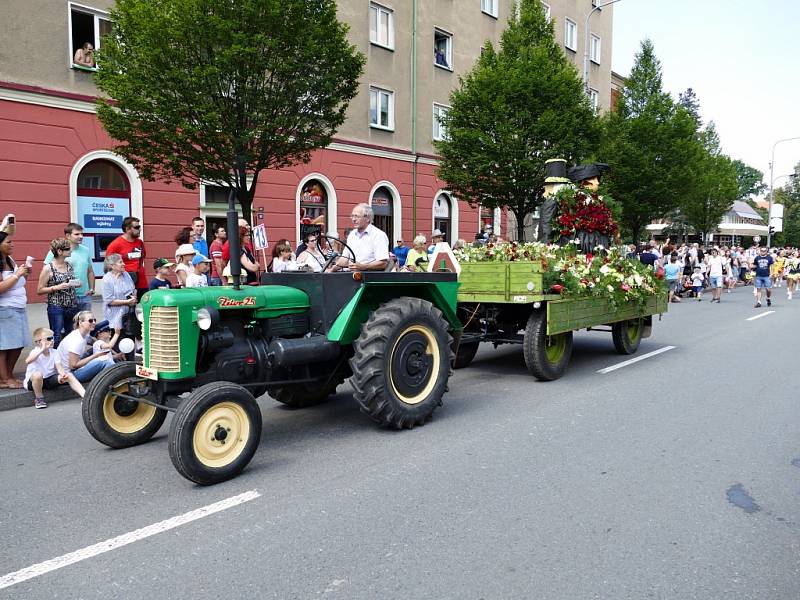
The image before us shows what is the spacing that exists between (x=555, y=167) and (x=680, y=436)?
5533mm

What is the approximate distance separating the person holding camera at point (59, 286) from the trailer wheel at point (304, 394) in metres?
3.35

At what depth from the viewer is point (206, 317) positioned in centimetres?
464

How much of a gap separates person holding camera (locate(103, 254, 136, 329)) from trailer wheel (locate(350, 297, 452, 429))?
4247mm

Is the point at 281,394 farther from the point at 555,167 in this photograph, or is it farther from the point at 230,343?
the point at 555,167

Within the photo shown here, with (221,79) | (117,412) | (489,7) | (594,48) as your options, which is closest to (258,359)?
(117,412)

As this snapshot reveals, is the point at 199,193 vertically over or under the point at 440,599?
over

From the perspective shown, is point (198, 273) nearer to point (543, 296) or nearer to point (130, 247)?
point (130, 247)

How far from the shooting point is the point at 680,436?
556cm

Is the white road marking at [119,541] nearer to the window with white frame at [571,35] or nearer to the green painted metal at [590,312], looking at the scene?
the green painted metal at [590,312]

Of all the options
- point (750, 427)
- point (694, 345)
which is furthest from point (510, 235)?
point (750, 427)

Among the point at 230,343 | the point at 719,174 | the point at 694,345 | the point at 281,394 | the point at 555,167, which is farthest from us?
the point at 719,174

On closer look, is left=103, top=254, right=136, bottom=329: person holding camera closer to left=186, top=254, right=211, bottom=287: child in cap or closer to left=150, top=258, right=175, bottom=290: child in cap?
left=150, top=258, right=175, bottom=290: child in cap

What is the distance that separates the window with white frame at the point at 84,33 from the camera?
14969 mm

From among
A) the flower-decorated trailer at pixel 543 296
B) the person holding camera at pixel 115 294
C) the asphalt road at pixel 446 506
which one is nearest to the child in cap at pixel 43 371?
the asphalt road at pixel 446 506
